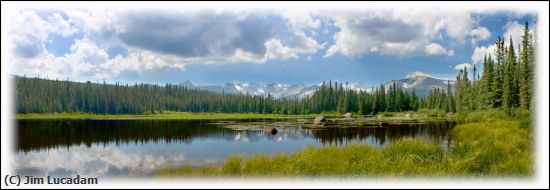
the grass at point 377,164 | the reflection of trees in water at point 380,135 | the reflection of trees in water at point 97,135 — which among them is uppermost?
the grass at point 377,164

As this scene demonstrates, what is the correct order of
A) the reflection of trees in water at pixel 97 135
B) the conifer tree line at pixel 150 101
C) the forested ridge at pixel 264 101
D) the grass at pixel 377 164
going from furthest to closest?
the conifer tree line at pixel 150 101
the forested ridge at pixel 264 101
the reflection of trees in water at pixel 97 135
the grass at pixel 377 164

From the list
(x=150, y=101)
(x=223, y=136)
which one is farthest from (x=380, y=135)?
(x=150, y=101)

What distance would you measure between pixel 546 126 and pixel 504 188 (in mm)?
5333

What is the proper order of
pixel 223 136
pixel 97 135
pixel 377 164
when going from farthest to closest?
pixel 97 135, pixel 223 136, pixel 377 164

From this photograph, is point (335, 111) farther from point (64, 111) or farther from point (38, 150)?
point (38, 150)

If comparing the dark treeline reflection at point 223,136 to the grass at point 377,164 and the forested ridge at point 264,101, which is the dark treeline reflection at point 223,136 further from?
the forested ridge at point 264,101

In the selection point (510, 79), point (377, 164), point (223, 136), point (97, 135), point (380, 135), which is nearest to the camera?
point (377, 164)

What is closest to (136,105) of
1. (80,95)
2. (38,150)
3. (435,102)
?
(80,95)

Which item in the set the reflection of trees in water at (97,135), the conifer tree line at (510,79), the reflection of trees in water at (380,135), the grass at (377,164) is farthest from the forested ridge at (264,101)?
the grass at (377,164)

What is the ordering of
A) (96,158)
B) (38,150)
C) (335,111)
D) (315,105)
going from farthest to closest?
(315,105), (335,111), (38,150), (96,158)

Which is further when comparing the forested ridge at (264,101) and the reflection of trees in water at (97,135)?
the forested ridge at (264,101)

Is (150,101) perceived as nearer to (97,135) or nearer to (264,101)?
(264,101)

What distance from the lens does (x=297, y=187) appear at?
13031 millimetres

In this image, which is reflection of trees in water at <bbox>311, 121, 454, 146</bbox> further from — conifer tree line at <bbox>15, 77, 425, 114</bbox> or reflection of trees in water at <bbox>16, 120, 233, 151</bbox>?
conifer tree line at <bbox>15, 77, 425, 114</bbox>
